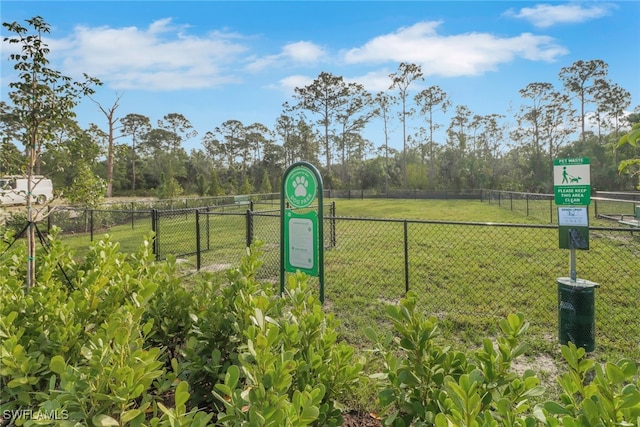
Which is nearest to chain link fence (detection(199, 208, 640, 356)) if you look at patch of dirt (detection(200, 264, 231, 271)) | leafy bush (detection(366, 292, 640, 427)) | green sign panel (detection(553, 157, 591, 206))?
patch of dirt (detection(200, 264, 231, 271))

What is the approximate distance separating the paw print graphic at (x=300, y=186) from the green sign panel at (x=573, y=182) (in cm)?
234

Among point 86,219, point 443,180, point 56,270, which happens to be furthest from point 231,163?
point 56,270

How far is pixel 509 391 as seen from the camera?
51.5 inches

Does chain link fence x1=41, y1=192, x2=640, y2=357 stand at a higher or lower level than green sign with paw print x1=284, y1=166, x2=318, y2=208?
lower

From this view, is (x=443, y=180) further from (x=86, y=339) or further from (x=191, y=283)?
(x=86, y=339)

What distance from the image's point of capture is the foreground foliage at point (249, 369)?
43.1 inches

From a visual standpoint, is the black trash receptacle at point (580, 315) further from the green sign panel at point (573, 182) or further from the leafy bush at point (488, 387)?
the leafy bush at point (488, 387)

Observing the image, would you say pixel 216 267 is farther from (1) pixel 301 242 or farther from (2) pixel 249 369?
(2) pixel 249 369

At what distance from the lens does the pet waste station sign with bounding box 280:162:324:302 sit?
130 inches

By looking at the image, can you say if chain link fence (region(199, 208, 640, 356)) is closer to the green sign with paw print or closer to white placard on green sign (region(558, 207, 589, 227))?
white placard on green sign (region(558, 207, 589, 227))

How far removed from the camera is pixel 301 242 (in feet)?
11.2

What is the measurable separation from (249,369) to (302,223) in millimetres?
2104

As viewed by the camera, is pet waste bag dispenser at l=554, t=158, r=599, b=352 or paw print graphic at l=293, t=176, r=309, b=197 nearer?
pet waste bag dispenser at l=554, t=158, r=599, b=352

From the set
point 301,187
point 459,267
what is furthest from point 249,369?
point 459,267
